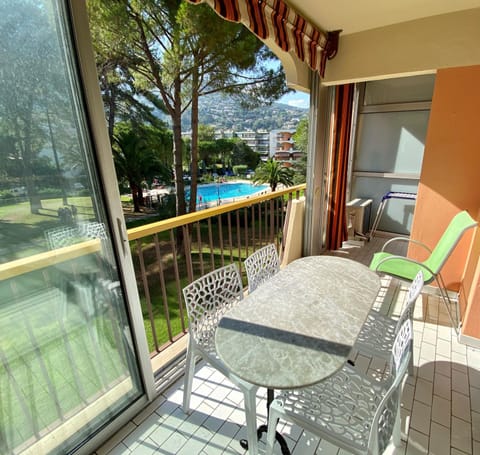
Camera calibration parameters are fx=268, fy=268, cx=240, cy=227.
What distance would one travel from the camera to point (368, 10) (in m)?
2.28

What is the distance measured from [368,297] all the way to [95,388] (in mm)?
1560

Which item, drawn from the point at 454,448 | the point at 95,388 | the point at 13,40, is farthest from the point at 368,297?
the point at 13,40

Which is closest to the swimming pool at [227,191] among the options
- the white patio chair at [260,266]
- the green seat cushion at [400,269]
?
the green seat cushion at [400,269]

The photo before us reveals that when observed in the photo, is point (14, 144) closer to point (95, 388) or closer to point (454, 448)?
point (95, 388)

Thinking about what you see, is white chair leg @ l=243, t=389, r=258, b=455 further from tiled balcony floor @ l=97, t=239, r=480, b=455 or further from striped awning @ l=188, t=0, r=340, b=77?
striped awning @ l=188, t=0, r=340, b=77

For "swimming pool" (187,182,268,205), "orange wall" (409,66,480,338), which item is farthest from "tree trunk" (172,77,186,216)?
"orange wall" (409,66,480,338)

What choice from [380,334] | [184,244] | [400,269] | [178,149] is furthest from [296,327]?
[178,149]

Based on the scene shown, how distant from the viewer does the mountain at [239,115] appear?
253 inches

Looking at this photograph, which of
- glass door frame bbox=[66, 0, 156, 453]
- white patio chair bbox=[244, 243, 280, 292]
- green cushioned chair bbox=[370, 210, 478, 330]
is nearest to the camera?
glass door frame bbox=[66, 0, 156, 453]

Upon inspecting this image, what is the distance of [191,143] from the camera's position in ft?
22.1

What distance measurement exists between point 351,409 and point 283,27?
250cm

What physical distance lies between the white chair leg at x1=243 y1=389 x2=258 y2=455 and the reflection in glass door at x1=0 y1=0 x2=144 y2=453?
81 centimetres

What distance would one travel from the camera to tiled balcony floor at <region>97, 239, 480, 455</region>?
4.59ft

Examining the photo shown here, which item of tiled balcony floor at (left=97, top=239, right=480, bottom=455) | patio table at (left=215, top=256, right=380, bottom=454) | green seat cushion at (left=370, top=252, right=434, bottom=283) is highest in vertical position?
patio table at (left=215, top=256, right=380, bottom=454)
